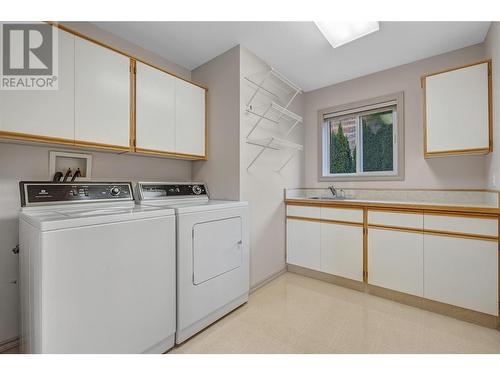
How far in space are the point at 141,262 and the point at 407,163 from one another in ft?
9.14

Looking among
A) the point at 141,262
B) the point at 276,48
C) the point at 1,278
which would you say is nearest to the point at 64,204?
the point at 1,278

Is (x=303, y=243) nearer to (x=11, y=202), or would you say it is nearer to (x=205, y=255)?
(x=205, y=255)

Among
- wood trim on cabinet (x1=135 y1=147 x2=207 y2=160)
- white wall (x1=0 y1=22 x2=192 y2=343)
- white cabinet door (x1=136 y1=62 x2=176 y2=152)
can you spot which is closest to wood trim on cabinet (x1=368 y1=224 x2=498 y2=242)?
wood trim on cabinet (x1=135 y1=147 x2=207 y2=160)

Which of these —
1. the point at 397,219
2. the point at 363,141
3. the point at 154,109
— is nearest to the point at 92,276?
the point at 154,109

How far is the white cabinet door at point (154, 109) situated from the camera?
6.04 feet

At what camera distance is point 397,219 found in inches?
83.1

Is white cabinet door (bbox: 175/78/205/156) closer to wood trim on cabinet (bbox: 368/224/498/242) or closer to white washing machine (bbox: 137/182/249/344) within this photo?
white washing machine (bbox: 137/182/249/344)

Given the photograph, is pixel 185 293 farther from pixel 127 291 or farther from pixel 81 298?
pixel 81 298

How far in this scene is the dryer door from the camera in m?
1.67

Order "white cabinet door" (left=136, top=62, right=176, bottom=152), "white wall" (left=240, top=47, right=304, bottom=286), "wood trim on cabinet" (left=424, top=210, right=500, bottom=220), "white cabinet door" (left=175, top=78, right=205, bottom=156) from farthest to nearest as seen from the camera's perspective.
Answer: "white wall" (left=240, top=47, right=304, bottom=286) → "white cabinet door" (left=175, top=78, right=205, bottom=156) → "white cabinet door" (left=136, top=62, right=176, bottom=152) → "wood trim on cabinet" (left=424, top=210, right=500, bottom=220)

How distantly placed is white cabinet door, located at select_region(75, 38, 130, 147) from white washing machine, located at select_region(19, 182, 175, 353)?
0.43m

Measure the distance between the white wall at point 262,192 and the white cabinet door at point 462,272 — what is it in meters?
1.43

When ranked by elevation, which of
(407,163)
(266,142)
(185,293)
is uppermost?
(266,142)

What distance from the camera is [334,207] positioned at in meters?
2.49
